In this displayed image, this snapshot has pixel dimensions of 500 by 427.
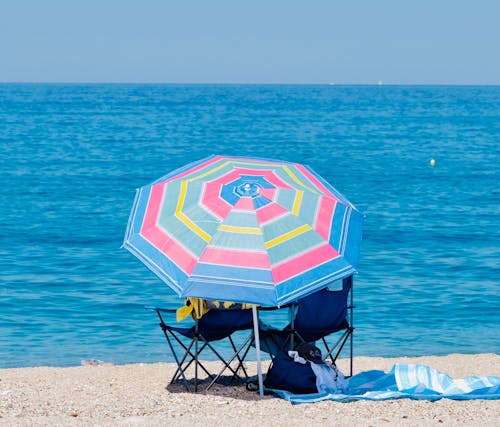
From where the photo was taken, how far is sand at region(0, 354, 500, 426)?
642 centimetres

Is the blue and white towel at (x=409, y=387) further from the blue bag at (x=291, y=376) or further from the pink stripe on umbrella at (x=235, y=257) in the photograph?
the pink stripe on umbrella at (x=235, y=257)

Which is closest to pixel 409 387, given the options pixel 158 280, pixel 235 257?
pixel 235 257

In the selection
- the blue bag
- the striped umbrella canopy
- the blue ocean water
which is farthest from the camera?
the blue ocean water

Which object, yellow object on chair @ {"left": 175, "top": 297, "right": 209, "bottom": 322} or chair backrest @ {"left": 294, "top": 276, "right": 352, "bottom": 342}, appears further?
chair backrest @ {"left": 294, "top": 276, "right": 352, "bottom": 342}

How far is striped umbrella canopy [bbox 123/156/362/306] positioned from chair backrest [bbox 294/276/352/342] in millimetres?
418

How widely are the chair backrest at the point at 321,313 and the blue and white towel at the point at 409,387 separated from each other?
506mm

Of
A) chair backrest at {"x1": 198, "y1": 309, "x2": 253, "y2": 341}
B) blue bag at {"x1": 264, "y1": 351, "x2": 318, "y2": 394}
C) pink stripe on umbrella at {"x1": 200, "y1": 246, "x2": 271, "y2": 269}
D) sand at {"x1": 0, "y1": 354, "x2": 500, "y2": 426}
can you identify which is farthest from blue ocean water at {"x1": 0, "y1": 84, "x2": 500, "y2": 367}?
pink stripe on umbrella at {"x1": 200, "y1": 246, "x2": 271, "y2": 269}

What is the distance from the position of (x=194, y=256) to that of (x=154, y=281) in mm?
7622

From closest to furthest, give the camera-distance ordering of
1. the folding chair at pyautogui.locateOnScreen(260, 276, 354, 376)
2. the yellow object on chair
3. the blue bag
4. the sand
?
the sand < the blue bag < the yellow object on chair < the folding chair at pyautogui.locateOnScreen(260, 276, 354, 376)

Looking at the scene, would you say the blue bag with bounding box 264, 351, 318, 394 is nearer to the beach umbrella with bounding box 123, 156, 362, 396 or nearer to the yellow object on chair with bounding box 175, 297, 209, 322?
the beach umbrella with bounding box 123, 156, 362, 396

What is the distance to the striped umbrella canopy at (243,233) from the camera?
7.10 metres

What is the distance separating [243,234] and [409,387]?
180cm

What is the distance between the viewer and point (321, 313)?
778 cm

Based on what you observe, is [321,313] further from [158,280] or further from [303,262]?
[158,280]
